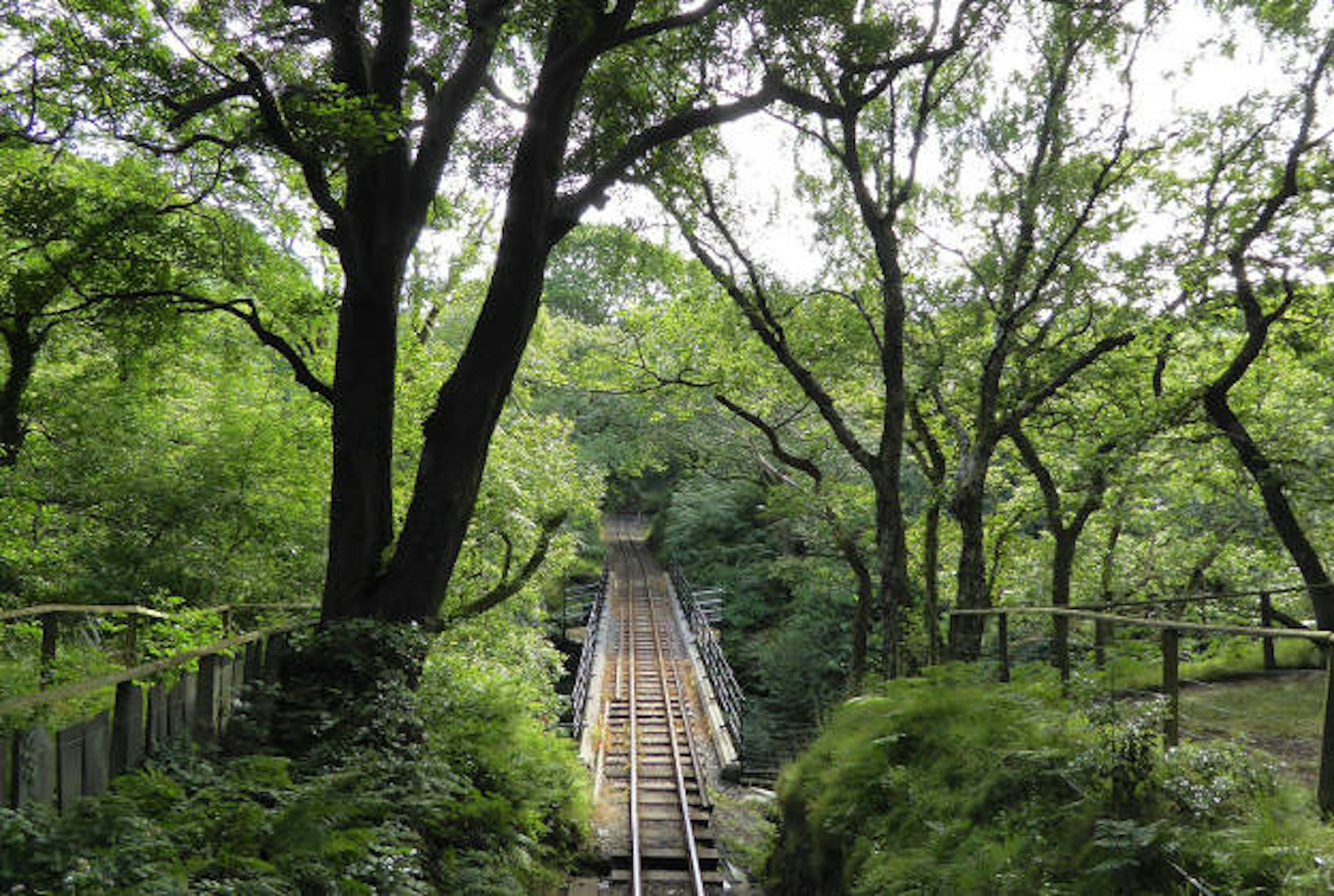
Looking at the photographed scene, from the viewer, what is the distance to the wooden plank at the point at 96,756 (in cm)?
350

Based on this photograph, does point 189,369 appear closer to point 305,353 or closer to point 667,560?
point 305,353

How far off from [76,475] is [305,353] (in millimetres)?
3771

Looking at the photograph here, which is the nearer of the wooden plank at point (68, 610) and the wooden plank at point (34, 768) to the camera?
the wooden plank at point (34, 768)

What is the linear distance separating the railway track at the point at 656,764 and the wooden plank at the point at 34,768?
7.39m

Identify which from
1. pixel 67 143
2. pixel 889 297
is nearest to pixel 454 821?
pixel 67 143

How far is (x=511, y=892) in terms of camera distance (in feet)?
17.8

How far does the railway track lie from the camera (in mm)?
10078

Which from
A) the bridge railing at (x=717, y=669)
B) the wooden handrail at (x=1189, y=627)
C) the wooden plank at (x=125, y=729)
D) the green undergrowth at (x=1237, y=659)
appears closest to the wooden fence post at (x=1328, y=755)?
the wooden handrail at (x=1189, y=627)

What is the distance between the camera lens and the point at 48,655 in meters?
6.19

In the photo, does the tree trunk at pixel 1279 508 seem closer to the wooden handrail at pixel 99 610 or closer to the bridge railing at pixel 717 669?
the bridge railing at pixel 717 669

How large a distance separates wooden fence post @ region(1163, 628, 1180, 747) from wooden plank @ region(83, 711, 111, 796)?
5.49 m

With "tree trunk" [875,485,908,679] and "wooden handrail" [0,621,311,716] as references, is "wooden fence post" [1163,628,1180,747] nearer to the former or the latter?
"wooden handrail" [0,621,311,716]

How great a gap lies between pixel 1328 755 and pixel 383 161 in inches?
297

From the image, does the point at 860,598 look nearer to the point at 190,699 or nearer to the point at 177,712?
the point at 190,699
